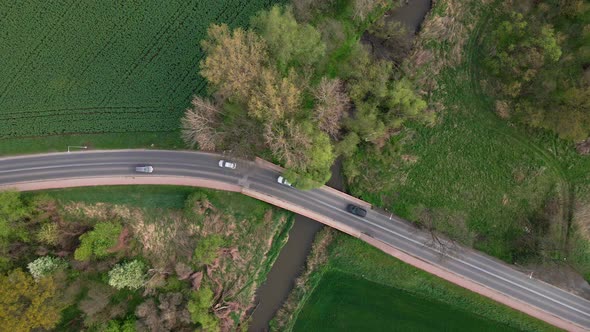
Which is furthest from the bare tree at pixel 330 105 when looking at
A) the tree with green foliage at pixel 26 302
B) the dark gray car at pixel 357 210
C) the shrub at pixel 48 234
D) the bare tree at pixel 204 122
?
the tree with green foliage at pixel 26 302

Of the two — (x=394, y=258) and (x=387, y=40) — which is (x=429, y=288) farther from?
(x=387, y=40)

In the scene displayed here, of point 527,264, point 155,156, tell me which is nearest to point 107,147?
point 155,156

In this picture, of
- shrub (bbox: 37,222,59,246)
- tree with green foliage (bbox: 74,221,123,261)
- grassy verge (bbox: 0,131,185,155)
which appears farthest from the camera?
grassy verge (bbox: 0,131,185,155)

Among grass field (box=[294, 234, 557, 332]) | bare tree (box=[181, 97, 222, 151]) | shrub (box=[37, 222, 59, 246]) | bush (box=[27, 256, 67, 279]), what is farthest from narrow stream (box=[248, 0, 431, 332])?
shrub (box=[37, 222, 59, 246])

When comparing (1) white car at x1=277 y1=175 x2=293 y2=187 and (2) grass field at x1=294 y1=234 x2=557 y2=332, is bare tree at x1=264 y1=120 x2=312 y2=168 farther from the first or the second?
(2) grass field at x1=294 y1=234 x2=557 y2=332

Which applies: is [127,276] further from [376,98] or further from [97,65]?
[376,98]

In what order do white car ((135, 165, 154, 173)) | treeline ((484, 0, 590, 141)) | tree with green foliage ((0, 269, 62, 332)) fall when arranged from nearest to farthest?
tree with green foliage ((0, 269, 62, 332)), treeline ((484, 0, 590, 141)), white car ((135, 165, 154, 173))
